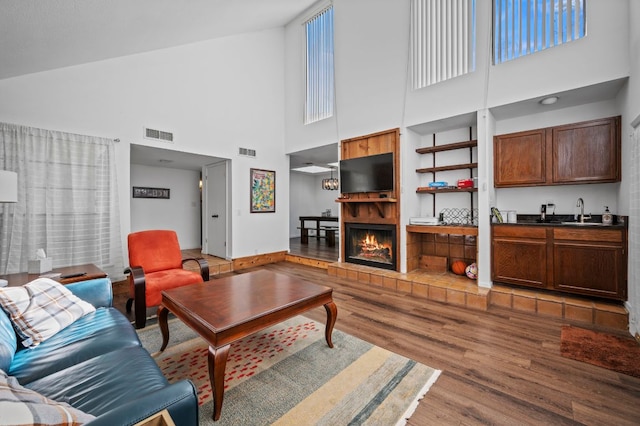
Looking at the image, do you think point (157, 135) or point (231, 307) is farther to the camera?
point (157, 135)

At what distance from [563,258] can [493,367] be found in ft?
6.34

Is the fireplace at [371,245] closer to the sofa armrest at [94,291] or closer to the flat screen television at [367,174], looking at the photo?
the flat screen television at [367,174]

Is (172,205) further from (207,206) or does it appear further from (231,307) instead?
(231,307)

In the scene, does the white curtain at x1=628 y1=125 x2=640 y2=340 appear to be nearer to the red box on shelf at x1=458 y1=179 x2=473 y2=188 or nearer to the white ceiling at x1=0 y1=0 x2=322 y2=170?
the red box on shelf at x1=458 y1=179 x2=473 y2=188

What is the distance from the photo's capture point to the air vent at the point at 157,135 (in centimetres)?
426

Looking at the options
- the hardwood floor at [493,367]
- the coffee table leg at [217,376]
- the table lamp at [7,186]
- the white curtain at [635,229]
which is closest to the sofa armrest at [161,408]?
the coffee table leg at [217,376]

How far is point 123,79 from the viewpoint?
157 inches

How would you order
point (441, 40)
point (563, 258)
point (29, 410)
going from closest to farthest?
point (29, 410)
point (563, 258)
point (441, 40)

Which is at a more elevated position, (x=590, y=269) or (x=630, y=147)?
(x=630, y=147)

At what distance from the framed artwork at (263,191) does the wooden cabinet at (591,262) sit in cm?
487

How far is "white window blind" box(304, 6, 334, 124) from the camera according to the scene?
216 inches

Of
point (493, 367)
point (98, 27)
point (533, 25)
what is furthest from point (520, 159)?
point (98, 27)

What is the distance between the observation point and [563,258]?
10.2ft

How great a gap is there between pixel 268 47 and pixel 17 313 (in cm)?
611
